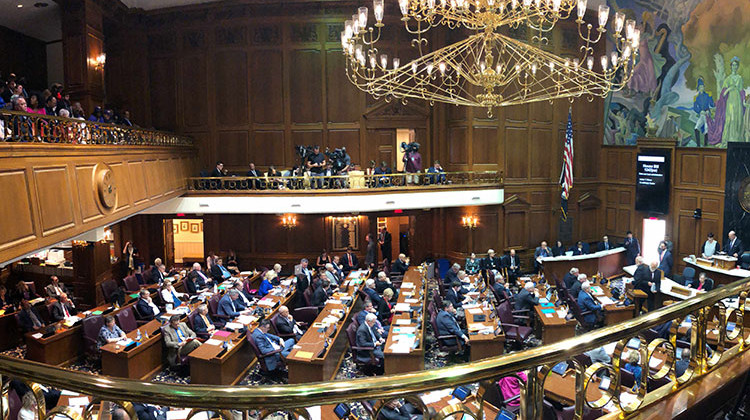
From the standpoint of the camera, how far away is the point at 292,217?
18766mm

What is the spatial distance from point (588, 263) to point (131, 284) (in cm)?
1253

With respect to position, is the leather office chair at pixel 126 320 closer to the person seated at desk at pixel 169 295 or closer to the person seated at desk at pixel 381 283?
the person seated at desk at pixel 169 295

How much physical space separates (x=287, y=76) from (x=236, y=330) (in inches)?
432

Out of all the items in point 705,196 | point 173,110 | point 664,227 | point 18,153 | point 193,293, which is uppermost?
point 173,110

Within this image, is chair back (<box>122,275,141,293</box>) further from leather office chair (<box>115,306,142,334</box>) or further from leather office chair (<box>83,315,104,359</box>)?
leather office chair (<box>83,315,104,359</box>)

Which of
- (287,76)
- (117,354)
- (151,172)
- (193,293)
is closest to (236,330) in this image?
(117,354)

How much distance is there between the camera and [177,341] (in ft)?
32.4

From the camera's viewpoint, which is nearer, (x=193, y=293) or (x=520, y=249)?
(x=193, y=293)

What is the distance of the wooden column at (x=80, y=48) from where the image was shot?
14734 millimetres

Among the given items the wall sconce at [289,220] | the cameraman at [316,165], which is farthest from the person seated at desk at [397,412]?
the wall sconce at [289,220]

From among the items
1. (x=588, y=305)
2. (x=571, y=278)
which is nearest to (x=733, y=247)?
(x=571, y=278)

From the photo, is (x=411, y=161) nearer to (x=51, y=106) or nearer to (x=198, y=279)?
(x=198, y=279)

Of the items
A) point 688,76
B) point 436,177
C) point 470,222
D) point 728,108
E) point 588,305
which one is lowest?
point 588,305

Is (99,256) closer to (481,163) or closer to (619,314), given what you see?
(481,163)
